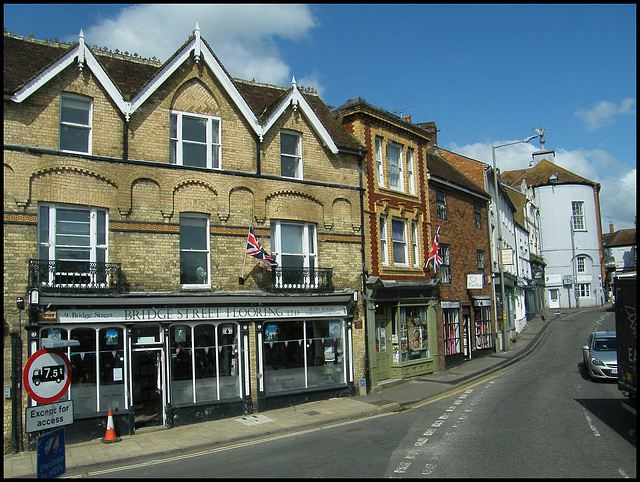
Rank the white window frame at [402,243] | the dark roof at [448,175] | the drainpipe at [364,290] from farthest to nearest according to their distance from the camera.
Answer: the dark roof at [448,175] → the white window frame at [402,243] → the drainpipe at [364,290]

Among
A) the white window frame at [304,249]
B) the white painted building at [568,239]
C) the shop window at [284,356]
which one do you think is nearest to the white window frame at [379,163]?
the white window frame at [304,249]

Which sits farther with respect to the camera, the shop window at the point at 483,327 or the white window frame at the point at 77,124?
the shop window at the point at 483,327

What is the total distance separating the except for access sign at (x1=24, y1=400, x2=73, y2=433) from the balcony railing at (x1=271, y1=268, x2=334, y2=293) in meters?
8.28

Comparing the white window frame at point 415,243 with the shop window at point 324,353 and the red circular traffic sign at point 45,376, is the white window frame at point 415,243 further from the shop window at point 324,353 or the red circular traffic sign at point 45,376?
the red circular traffic sign at point 45,376

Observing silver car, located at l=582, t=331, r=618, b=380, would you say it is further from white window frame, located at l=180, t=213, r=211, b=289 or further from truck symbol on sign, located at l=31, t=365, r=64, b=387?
truck symbol on sign, located at l=31, t=365, r=64, b=387

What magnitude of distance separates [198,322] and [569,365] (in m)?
15.6

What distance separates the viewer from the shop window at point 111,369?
13.0 meters

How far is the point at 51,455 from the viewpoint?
22.7ft

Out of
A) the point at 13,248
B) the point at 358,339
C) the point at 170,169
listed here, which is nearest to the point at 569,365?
the point at 358,339

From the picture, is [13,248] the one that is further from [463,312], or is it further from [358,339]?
[463,312]

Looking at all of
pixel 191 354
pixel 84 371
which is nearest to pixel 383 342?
pixel 191 354

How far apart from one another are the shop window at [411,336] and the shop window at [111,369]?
1022 cm

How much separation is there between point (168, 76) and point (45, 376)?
30.8ft

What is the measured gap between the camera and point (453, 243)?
24.8 m
